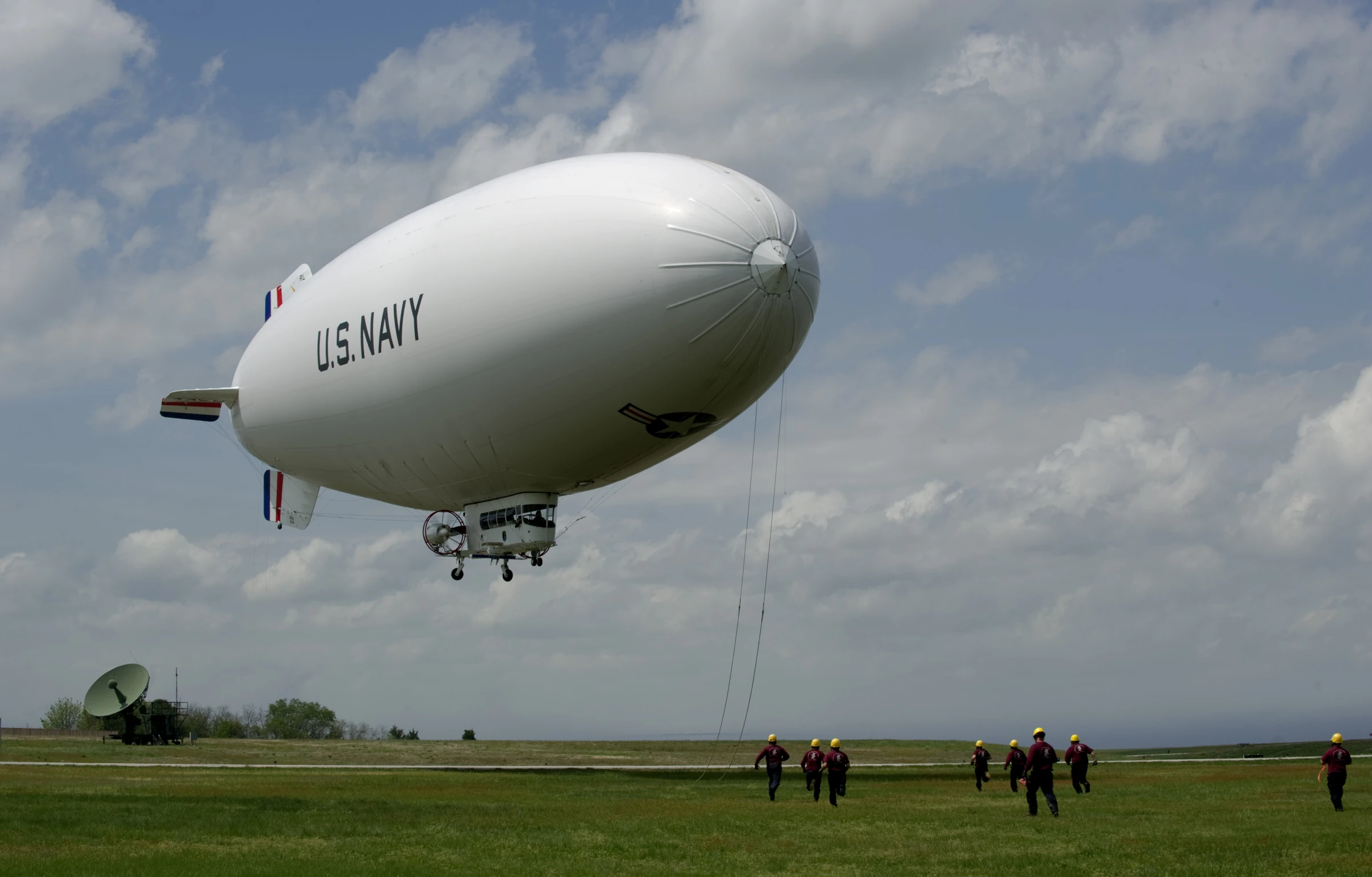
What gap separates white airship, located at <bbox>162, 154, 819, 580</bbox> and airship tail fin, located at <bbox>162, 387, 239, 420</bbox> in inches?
242

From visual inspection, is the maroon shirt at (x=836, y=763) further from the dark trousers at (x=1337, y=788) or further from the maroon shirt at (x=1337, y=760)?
the dark trousers at (x=1337, y=788)

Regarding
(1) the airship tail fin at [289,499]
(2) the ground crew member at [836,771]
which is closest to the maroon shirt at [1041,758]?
(2) the ground crew member at [836,771]

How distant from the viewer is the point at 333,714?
5394 inches

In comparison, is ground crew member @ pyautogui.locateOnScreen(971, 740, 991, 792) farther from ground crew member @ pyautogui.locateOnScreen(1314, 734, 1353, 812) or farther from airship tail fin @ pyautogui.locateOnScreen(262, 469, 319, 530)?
airship tail fin @ pyautogui.locateOnScreen(262, 469, 319, 530)

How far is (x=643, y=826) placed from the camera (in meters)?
26.9

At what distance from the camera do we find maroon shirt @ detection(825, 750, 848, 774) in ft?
104

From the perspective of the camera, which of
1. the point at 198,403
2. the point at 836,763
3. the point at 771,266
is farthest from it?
the point at 198,403

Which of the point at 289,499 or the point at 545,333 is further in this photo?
the point at 289,499

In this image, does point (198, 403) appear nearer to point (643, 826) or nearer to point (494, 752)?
point (643, 826)

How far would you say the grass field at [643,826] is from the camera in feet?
67.4

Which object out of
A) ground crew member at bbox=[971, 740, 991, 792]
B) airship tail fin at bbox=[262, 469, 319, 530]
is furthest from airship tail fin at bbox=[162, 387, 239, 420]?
ground crew member at bbox=[971, 740, 991, 792]

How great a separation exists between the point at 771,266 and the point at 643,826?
13.3 meters

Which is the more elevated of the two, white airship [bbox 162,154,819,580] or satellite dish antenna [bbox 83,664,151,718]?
white airship [bbox 162,154,819,580]

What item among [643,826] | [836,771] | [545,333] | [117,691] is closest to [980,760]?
[836,771]
